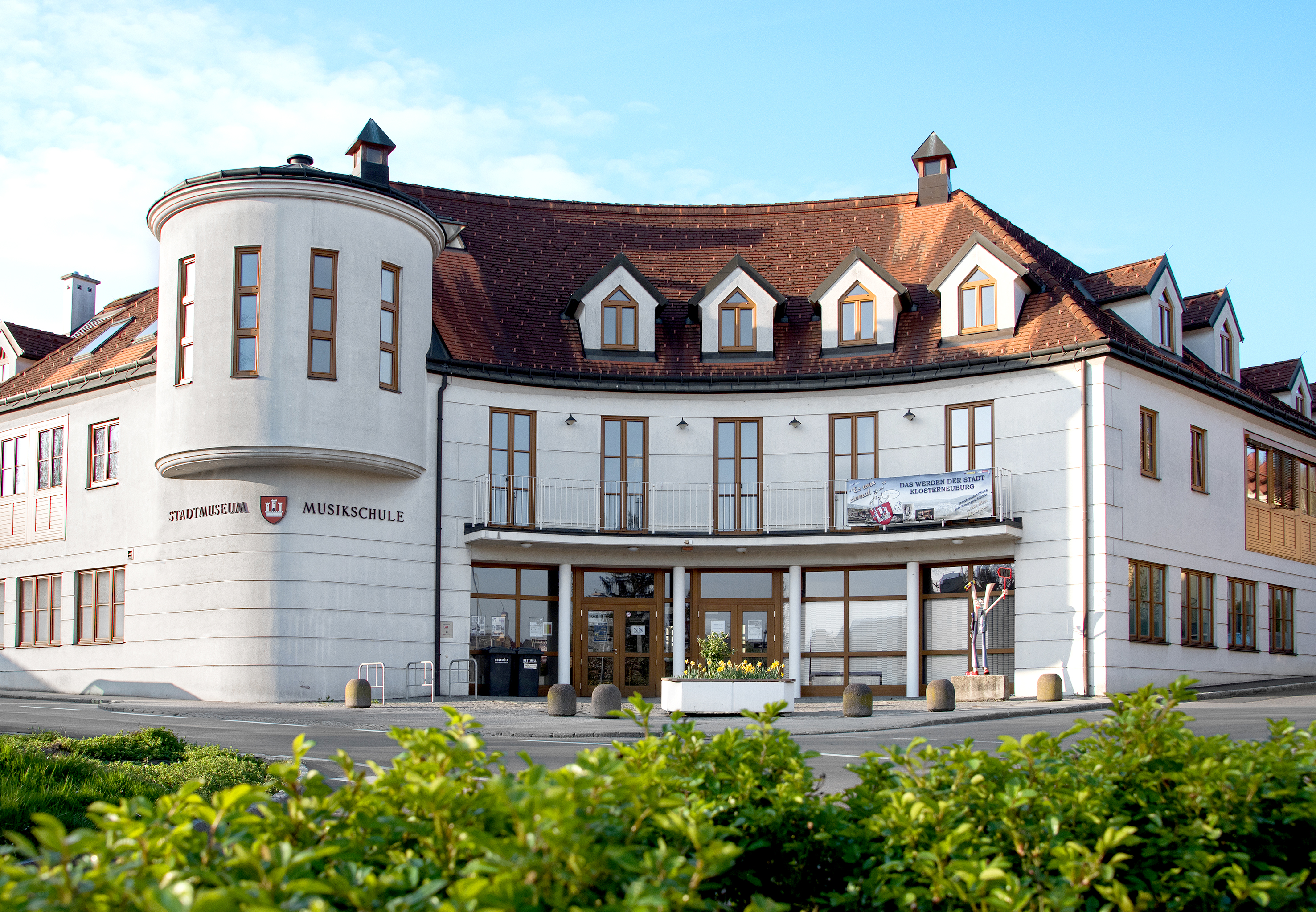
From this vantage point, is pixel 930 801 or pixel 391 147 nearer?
pixel 930 801

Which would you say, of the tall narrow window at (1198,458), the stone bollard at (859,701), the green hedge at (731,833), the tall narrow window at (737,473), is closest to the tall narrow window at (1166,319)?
the tall narrow window at (1198,458)

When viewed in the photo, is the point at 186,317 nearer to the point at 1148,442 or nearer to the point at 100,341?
the point at 100,341

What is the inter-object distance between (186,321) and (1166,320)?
68.3 ft

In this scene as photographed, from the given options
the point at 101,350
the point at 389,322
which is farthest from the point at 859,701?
the point at 101,350

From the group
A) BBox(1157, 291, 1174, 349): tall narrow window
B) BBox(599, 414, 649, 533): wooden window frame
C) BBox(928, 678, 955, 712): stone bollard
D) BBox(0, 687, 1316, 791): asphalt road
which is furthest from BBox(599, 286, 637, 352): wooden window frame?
BBox(0, 687, 1316, 791): asphalt road

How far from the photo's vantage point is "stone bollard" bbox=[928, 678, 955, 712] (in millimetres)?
21656

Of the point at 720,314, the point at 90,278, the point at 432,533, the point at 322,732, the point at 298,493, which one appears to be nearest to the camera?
the point at 322,732

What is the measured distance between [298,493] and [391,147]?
11.1 metres

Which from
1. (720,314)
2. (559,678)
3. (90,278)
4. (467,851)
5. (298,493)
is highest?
(90,278)

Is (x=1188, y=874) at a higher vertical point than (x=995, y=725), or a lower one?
higher

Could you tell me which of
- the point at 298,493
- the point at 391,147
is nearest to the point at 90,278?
the point at 391,147

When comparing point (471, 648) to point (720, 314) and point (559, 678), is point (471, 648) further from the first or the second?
point (720, 314)

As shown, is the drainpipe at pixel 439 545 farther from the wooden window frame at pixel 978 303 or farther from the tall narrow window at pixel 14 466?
the tall narrow window at pixel 14 466

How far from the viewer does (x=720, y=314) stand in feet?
97.0
